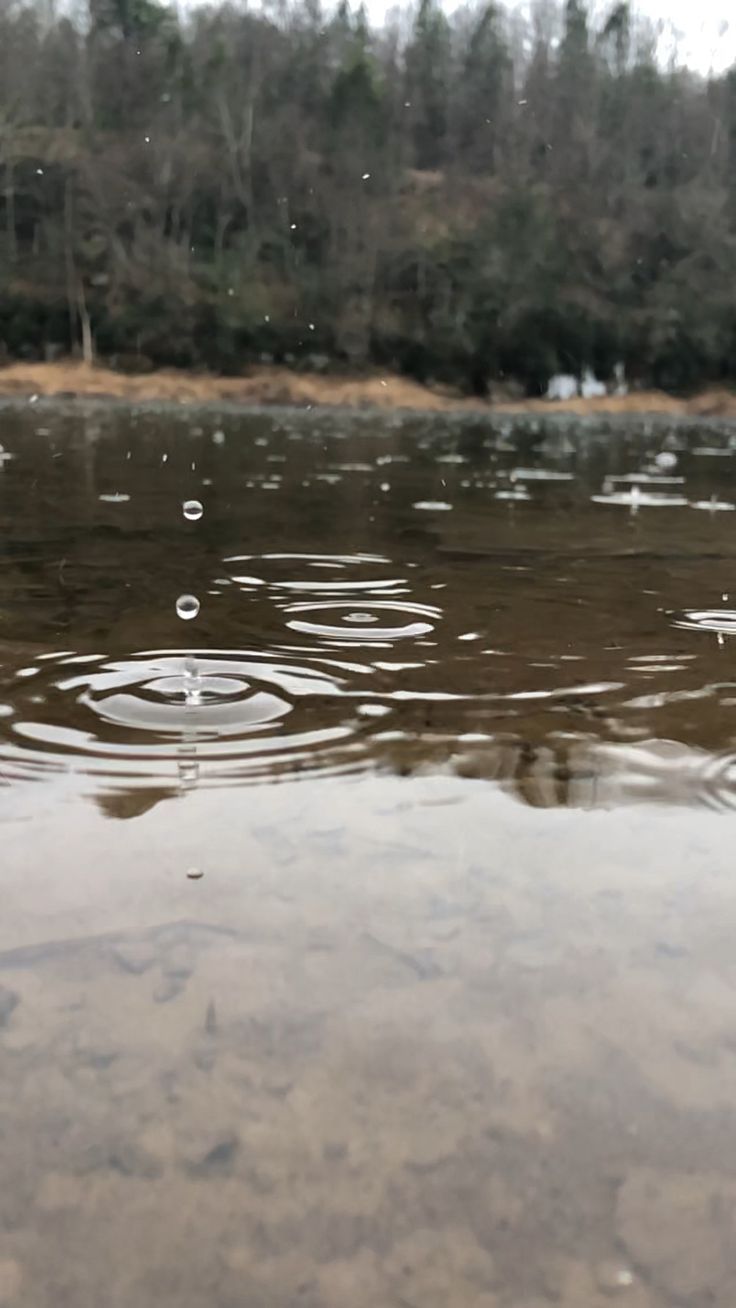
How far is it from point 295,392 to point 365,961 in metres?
41.0

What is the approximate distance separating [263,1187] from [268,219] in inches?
2057

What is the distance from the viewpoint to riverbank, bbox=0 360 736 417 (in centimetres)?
4053

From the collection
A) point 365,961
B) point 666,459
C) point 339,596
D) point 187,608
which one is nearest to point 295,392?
point 666,459

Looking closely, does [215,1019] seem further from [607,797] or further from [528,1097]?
[607,797]

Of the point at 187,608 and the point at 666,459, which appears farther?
the point at 666,459

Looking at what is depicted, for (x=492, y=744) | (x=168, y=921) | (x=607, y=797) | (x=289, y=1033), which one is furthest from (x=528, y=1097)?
(x=492, y=744)

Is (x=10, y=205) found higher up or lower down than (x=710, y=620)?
higher up

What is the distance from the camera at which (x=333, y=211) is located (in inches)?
1890

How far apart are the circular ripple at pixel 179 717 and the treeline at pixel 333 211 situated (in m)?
40.4

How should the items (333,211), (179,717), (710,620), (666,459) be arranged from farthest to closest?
(333,211) < (666,459) < (710,620) < (179,717)

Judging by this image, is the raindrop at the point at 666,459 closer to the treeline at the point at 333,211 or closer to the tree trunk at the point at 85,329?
the treeline at the point at 333,211

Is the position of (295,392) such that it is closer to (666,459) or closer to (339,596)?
(666,459)

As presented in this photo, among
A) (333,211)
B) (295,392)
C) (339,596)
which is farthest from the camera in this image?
(333,211)

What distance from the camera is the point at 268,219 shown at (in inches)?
1956
